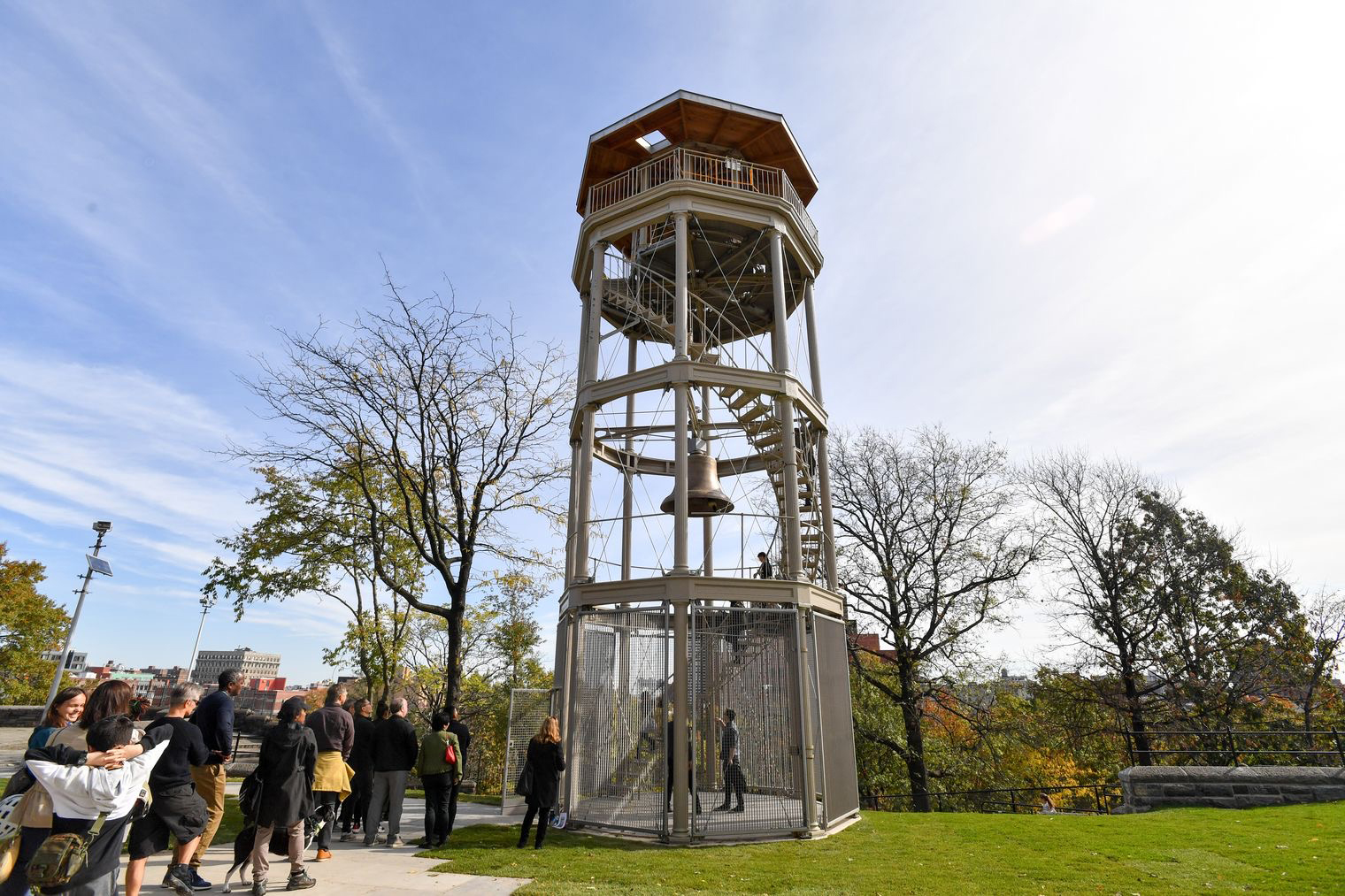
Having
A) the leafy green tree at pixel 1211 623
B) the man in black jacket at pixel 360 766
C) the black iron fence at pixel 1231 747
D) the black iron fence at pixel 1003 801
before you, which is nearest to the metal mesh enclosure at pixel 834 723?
the man in black jacket at pixel 360 766

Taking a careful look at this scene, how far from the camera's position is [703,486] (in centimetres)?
1223

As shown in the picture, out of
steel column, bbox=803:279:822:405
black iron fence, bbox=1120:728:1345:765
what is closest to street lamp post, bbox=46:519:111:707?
steel column, bbox=803:279:822:405

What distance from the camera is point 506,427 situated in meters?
18.1

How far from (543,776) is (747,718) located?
316 centimetres

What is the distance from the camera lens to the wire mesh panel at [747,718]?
984 centimetres

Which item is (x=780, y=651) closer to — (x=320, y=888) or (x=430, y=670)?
(x=320, y=888)

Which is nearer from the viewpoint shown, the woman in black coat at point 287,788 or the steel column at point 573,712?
the woman in black coat at point 287,788

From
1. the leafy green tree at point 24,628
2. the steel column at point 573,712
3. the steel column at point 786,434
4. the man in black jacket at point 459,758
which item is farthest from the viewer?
the leafy green tree at point 24,628

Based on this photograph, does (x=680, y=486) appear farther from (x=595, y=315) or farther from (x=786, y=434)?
(x=595, y=315)

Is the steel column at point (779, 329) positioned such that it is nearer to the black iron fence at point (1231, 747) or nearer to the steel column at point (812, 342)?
the steel column at point (812, 342)

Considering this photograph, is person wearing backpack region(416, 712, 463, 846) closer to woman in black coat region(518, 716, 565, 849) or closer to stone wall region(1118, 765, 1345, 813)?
woman in black coat region(518, 716, 565, 849)

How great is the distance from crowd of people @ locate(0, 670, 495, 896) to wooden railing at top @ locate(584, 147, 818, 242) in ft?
34.0

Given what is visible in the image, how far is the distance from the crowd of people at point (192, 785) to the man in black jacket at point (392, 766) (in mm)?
17

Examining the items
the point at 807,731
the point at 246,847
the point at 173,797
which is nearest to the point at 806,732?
the point at 807,731
